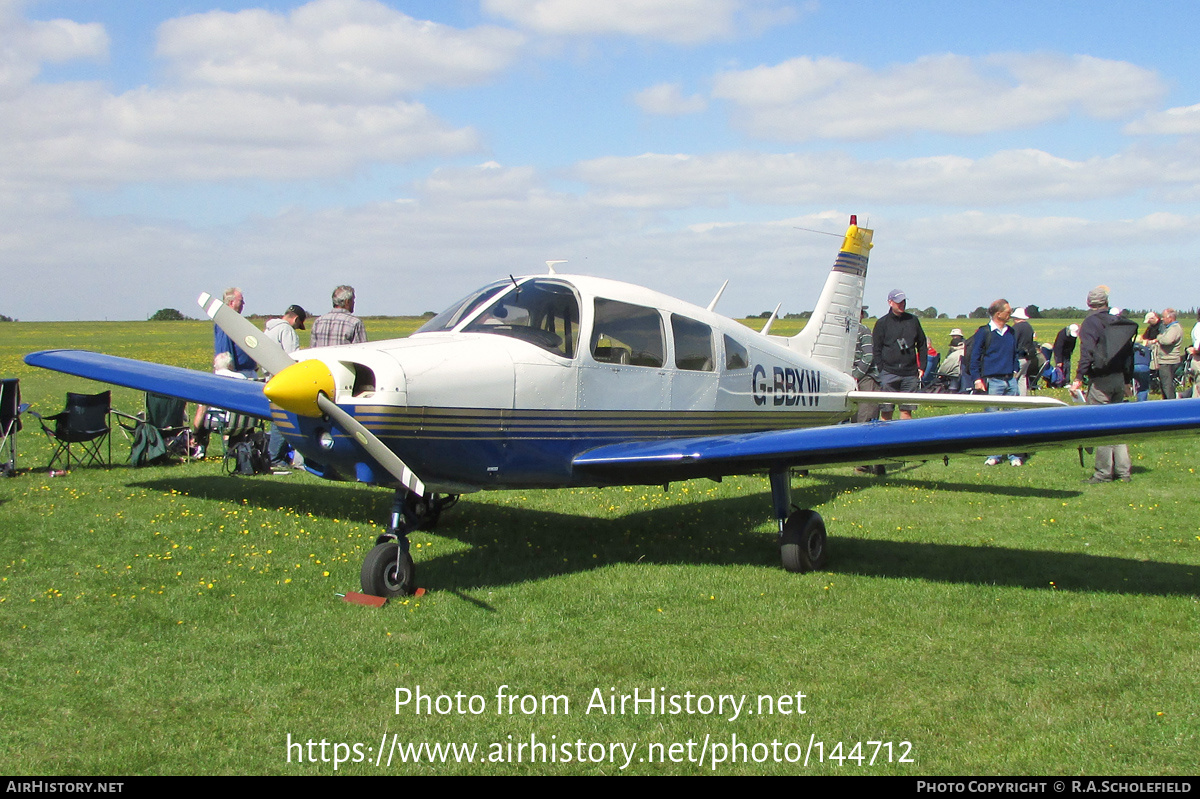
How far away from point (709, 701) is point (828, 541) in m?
4.21

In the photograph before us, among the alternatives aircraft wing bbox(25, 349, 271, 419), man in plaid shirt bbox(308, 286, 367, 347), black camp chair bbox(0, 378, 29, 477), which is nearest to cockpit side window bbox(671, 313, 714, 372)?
aircraft wing bbox(25, 349, 271, 419)

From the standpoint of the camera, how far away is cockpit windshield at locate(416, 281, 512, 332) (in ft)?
22.7

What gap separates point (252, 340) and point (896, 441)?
446cm

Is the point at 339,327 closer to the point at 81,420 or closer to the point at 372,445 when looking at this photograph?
the point at 81,420

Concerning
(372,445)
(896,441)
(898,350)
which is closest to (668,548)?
(896,441)

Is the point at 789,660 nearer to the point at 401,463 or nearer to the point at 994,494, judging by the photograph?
the point at 401,463

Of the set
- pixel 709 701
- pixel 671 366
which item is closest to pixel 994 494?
pixel 671 366

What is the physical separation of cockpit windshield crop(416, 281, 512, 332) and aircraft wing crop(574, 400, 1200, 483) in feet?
4.72

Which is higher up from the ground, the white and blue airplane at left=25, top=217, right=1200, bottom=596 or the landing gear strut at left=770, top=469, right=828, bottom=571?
the white and blue airplane at left=25, top=217, right=1200, bottom=596

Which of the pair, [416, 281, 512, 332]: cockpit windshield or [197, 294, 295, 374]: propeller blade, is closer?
[197, 294, 295, 374]: propeller blade

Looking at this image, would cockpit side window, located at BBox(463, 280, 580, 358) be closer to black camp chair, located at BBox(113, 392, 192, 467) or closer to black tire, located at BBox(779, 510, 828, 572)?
black tire, located at BBox(779, 510, 828, 572)

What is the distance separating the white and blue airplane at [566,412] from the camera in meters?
5.81

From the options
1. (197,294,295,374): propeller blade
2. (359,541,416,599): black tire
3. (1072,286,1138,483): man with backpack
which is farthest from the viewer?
(1072,286,1138,483): man with backpack

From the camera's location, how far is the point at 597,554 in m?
7.84
